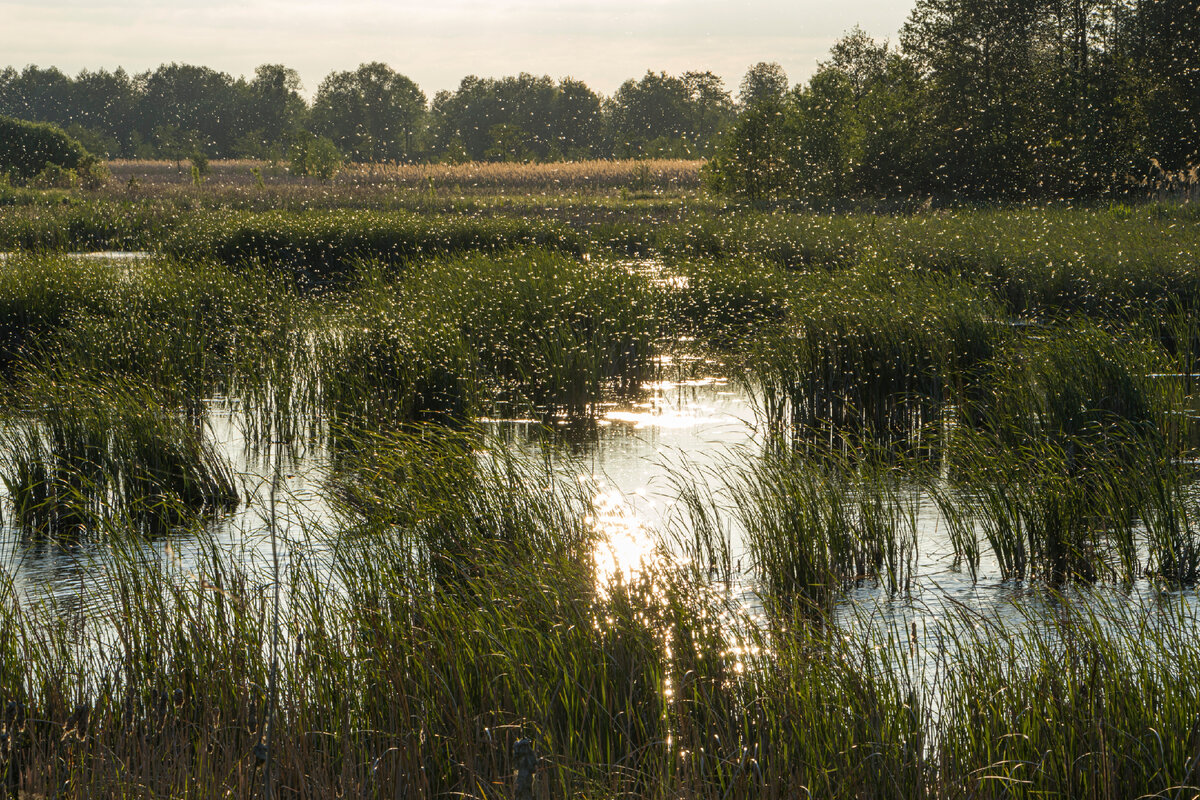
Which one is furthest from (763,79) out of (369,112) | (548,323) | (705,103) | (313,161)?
(548,323)

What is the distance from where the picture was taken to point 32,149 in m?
48.3

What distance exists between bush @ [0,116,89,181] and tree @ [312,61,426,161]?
1955 inches

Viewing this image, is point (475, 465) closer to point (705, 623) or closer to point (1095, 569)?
point (705, 623)

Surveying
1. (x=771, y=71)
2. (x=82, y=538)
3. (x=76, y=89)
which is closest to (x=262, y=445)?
(x=82, y=538)

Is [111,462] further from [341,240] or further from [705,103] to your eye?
[705,103]

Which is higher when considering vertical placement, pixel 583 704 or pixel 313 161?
pixel 313 161

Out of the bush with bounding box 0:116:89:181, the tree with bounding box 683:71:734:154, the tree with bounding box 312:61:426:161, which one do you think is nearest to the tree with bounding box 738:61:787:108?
the tree with bounding box 683:71:734:154

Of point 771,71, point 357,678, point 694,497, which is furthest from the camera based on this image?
point 771,71

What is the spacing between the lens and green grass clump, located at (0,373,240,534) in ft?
22.6

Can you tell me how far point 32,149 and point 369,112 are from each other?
60295 millimetres

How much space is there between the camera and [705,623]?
3.98m

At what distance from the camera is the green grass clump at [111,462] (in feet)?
22.6

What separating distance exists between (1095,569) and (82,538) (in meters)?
5.78

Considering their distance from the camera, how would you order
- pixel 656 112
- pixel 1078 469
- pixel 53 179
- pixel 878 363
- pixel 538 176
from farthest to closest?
pixel 656 112 → pixel 538 176 → pixel 53 179 → pixel 878 363 → pixel 1078 469
